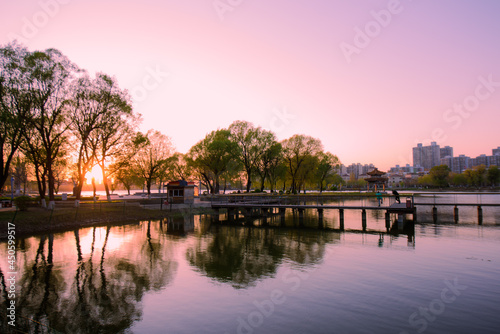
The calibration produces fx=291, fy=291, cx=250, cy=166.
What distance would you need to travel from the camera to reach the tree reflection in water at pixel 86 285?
11117 mm

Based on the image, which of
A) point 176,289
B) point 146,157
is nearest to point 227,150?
point 146,157

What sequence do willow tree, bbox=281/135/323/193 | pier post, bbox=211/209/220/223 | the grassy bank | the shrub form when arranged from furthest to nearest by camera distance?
willow tree, bbox=281/135/323/193, pier post, bbox=211/209/220/223, the shrub, the grassy bank

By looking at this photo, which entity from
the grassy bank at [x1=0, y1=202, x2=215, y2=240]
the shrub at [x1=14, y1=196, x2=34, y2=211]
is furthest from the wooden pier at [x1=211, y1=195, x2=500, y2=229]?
the shrub at [x1=14, y1=196, x2=34, y2=211]

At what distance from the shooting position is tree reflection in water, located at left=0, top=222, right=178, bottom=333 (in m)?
11.1

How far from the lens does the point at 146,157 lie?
7269 centimetres

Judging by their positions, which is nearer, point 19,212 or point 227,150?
point 19,212

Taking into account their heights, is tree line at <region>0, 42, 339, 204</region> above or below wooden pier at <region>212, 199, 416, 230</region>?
above

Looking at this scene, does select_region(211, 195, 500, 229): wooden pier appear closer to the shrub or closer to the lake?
the lake

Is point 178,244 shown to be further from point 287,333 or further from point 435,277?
point 435,277

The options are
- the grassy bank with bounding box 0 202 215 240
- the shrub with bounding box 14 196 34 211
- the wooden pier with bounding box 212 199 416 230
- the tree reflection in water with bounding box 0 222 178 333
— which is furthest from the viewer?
the wooden pier with bounding box 212 199 416 230

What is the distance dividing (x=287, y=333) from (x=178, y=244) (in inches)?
688

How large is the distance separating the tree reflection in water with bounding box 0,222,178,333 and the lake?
0.20 feet

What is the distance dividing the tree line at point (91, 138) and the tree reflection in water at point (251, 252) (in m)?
24.3

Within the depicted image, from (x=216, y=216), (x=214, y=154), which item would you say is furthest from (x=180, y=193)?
(x=214, y=154)
